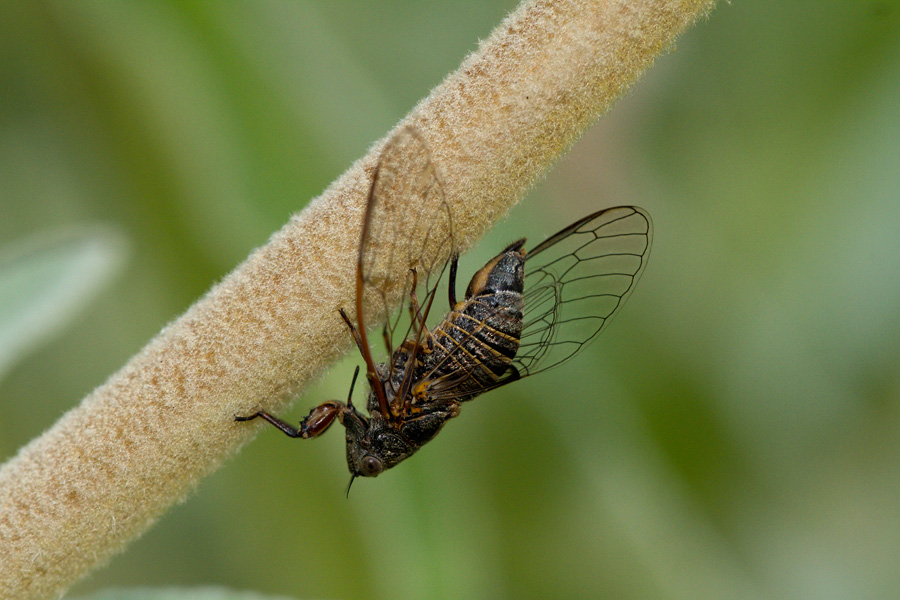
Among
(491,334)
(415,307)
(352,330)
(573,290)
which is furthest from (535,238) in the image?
(352,330)

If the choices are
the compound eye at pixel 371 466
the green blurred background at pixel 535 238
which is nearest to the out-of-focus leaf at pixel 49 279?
the green blurred background at pixel 535 238

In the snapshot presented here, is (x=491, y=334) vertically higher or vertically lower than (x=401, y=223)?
lower

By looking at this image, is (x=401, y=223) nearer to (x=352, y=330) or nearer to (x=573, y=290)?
(x=352, y=330)

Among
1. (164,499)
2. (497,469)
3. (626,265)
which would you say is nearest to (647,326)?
(626,265)

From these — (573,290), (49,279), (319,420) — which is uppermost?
(49,279)

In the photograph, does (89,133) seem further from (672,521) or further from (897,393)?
(897,393)

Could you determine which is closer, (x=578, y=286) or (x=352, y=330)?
(x=352, y=330)
